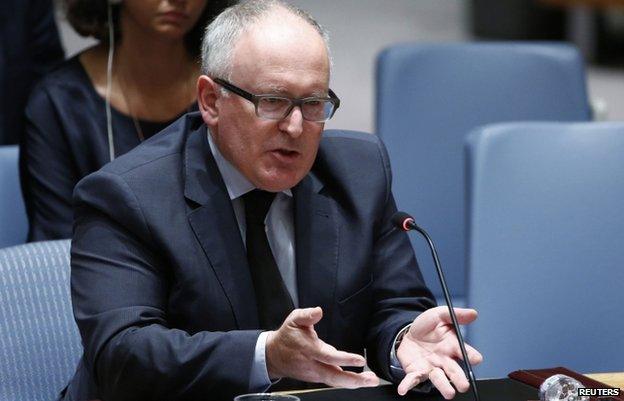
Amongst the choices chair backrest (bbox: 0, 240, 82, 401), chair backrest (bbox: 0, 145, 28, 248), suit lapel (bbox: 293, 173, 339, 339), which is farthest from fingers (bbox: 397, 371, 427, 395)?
chair backrest (bbox: 0, 145, 28, 248)

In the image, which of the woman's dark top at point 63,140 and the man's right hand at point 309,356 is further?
the woman's dark top at point 63,140

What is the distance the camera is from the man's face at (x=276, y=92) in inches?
86.4

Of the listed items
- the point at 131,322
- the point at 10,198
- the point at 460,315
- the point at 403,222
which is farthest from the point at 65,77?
the point at 460,315

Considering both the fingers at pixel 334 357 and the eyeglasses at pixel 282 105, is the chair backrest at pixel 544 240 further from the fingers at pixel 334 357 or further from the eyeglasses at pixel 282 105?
the fingers at pixel 334 357

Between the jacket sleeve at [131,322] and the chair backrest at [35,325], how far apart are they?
180mm

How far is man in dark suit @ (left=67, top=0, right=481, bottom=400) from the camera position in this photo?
2.08 metres

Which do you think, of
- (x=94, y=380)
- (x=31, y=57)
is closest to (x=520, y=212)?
(x=94, y=380)

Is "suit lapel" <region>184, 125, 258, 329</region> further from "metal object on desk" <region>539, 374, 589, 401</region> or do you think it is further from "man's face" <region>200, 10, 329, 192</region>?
"metal object on desk" <region>539, 374, 589, 401</region>

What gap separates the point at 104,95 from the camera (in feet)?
11.0

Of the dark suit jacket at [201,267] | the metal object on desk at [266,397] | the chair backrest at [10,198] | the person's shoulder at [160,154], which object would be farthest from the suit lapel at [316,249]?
the chair backrest at [10,198]

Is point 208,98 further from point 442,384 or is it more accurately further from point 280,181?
point 442,384

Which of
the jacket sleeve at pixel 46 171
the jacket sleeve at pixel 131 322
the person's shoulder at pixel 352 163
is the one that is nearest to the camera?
the jacket sleeve at pixel 131 322

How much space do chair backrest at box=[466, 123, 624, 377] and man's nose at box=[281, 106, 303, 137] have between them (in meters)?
0.72

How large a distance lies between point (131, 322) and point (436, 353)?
1.58 ft
